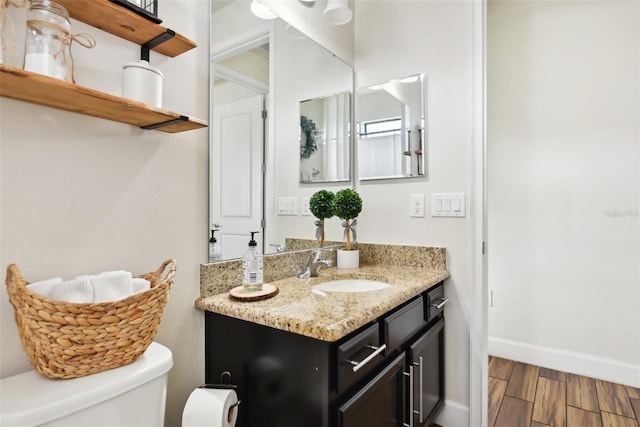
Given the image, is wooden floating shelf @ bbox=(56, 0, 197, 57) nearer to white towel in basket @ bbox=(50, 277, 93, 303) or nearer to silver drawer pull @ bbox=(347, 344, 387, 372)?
white towel in basket @ bbox=(50, 277, 93, 303)

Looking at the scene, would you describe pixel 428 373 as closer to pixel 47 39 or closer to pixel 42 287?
pixel 42 287

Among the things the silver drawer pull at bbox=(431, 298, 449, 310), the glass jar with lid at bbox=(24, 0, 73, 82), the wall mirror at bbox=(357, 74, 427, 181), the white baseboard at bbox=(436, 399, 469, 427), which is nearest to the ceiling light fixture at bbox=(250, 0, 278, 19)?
the wall mirror at bbox=(357, 74, 427, 181)

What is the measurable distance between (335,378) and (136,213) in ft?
2.49

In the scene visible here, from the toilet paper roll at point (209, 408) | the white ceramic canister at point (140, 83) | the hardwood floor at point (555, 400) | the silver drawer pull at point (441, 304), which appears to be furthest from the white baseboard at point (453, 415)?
the white ceramic canister at point (140, 83)

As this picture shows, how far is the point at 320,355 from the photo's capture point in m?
0.89

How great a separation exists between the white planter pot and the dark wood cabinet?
0.51m

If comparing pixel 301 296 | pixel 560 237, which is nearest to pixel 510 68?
pixel 560 237

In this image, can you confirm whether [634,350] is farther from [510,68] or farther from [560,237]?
[510,68]

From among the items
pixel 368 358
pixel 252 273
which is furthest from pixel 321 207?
pixel 368 358

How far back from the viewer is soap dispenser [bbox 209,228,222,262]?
3.94 ft

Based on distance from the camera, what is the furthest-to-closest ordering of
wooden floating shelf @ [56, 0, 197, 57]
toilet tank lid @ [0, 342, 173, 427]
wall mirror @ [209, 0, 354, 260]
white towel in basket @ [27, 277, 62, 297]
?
wall mirror @ [209, 0, 354, 260] < wooden floating shelf @ [56, 0, 197, 57] < white towel in basket @ [27, 277, 62, 297] < toilet tank lid @ [0, 342, 173, 427]

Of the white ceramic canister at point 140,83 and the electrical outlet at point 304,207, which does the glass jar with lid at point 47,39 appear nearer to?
the white ceramic canister at point 140,83

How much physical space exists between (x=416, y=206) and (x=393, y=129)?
493 millimetres

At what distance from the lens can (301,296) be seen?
1198mm
